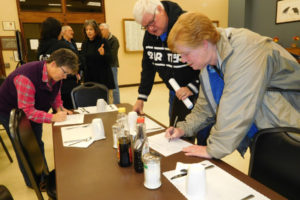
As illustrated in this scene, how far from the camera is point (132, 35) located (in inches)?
255

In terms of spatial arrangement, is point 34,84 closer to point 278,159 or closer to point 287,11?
point 278,159

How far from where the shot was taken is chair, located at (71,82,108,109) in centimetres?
231

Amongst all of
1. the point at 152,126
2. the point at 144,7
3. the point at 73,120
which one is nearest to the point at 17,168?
the point at 73,120

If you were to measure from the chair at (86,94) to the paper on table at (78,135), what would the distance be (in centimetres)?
77

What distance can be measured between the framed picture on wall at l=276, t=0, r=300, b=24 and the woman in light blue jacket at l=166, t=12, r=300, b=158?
554 centimetres

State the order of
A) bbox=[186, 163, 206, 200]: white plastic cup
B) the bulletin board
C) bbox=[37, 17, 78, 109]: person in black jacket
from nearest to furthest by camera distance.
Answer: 1. bbox=[186, 163, 206, 200]: white plastic cup
2. bbox=[37, 17, 78, 109]: person in black jacket
3. the bulletin board

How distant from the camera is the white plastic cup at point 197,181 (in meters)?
0.76

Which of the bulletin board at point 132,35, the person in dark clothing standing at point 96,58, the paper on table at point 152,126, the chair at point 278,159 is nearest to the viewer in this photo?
the chair at point 278,159

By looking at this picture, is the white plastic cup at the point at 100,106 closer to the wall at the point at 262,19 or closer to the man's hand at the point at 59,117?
the man's hand at the point at 59,117

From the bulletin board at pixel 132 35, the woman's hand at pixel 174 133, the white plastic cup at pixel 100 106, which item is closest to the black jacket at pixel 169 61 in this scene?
the white plastic cup at pixel 100 106

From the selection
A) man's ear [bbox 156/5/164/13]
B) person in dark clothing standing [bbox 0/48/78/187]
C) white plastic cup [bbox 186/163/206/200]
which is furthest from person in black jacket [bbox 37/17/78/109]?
white plastic cup [bbox 186/163/206/200]

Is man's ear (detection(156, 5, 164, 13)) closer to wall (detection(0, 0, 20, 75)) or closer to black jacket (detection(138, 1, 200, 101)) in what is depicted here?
black jacket (detection(138, 1, 200, 101))

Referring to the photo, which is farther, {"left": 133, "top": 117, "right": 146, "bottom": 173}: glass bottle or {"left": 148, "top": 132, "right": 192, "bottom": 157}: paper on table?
{"left": 148, "top": 132, "right": 192, "bottom": 157}: paper on table

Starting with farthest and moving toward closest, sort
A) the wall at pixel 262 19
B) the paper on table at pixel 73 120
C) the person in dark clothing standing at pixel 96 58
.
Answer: the wall at pixel 262 19, the person in dark clothing standing at pixel 96 58, the paper on table at pixel 73 120
